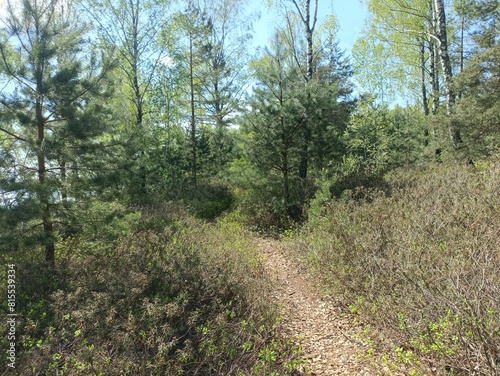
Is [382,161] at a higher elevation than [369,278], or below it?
higher

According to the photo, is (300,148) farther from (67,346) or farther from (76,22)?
(67,346)

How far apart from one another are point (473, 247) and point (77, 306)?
5.26 meters

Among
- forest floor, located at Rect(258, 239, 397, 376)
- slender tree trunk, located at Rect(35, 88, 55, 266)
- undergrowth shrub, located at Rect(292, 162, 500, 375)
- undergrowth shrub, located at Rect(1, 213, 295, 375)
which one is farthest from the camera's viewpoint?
slender tree trunk, located at Rect(35, 88, 55, 266)

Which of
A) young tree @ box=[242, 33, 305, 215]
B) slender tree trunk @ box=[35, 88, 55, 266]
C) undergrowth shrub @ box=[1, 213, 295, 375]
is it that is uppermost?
young tree @ box=[242, 33, 305, 215]

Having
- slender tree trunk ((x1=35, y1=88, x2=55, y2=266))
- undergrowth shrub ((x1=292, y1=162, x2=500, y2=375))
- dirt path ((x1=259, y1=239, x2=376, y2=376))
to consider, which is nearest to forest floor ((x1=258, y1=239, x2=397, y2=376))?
dirt path ((x1=259, y1=239, x2=376, y2=376))

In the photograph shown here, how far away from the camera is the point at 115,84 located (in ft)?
18.4

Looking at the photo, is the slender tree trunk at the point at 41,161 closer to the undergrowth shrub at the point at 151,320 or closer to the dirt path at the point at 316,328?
the undergrowth shrub at the point at 151,320

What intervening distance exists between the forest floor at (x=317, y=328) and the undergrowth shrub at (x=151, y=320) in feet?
1.16

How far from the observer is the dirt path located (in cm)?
338

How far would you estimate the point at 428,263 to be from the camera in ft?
12.3

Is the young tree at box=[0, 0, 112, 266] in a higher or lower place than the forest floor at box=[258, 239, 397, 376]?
higher

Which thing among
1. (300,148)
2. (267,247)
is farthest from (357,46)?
(267,247)

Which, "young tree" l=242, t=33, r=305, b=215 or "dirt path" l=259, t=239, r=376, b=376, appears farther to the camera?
"young tree" l=242, t=33, r=305, b=215

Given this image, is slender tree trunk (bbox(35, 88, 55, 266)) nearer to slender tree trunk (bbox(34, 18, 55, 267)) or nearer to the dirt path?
slender tree trunk (bbox(34, 18, 55, 267))
